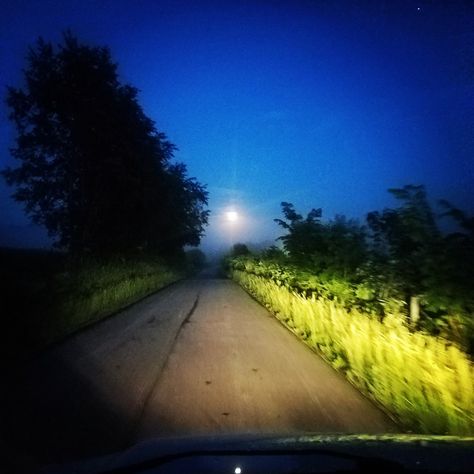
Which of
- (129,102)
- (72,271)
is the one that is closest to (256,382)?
(72,271)

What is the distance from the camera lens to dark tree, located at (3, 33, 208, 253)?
86.4 ft

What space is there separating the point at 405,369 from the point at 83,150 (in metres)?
24.1

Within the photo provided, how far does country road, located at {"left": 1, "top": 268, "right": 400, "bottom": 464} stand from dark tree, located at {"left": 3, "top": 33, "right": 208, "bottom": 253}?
1566 centimetres

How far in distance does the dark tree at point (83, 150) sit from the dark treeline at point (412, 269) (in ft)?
56.5

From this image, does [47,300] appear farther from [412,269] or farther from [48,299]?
[412,269]

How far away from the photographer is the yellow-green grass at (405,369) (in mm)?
5145

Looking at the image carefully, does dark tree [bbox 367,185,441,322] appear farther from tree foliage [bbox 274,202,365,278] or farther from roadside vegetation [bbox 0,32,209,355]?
roadside vegetation [bbox 0,32,209,355]

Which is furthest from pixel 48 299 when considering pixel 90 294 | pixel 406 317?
pixel 406 317

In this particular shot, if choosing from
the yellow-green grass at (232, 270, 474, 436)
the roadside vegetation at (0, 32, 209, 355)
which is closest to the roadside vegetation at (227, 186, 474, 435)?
the yellow-green grass at (232, 270, 474, 436)

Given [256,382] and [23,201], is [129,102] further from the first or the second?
[256,382]

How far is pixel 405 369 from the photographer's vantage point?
6227mm

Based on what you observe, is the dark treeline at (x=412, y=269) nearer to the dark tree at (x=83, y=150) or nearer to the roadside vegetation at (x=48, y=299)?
the roadside vegetation at (x=48, y=299)

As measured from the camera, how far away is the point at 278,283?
62.1 feet

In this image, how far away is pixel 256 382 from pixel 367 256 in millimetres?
4083
